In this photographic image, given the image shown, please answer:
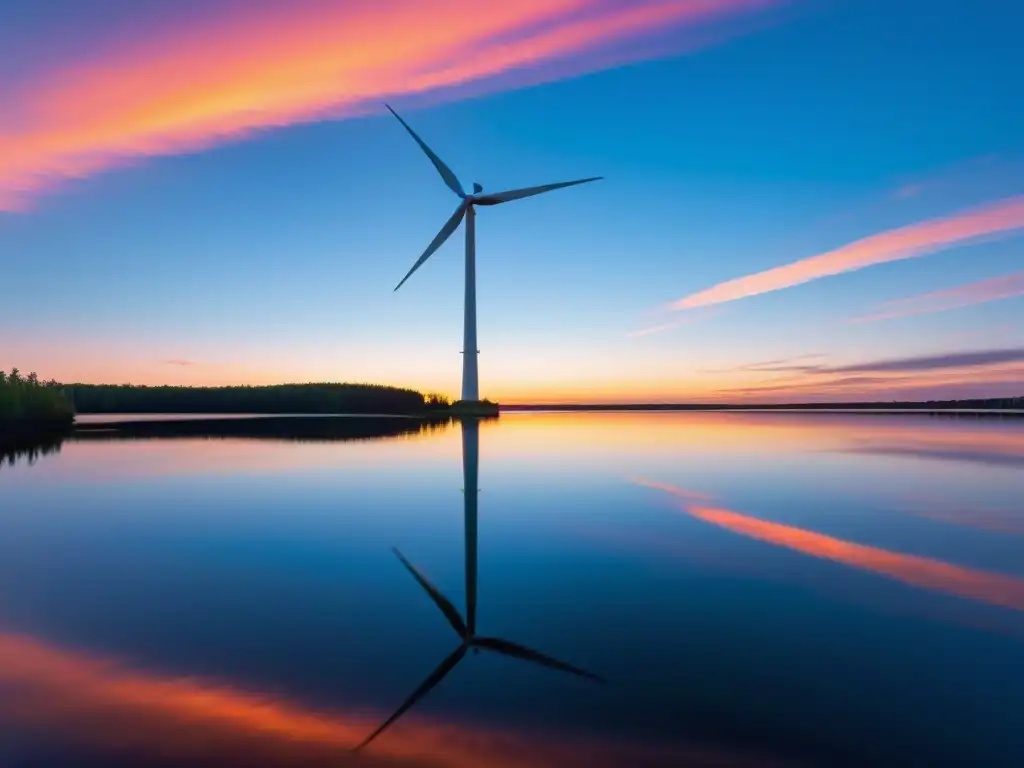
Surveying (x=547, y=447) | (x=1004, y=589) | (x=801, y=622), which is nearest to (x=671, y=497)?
(x=1004, y=589)

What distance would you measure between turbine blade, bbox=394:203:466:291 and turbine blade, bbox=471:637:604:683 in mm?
68837

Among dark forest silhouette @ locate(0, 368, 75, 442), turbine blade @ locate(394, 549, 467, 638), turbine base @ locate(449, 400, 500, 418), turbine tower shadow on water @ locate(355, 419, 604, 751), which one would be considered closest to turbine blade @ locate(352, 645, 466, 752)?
turbine tower shadow on water @ locate(355, 419, 604, 751)

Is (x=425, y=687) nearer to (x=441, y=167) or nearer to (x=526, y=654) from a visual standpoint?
(x=526, y=654)

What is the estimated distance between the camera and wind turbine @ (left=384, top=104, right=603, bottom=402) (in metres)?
76.9

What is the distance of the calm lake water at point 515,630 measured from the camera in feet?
23.6

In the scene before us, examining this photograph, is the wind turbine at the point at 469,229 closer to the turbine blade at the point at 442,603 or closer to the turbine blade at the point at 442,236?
the turbine blade at the point at 442,236

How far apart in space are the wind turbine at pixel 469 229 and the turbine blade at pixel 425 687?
228 feet

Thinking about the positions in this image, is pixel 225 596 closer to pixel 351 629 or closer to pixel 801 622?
pixel 351 629

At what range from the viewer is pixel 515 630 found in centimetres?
1068

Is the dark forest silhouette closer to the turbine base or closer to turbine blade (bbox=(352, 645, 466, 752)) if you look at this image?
the turbine base

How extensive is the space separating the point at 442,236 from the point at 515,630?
72.1 metres

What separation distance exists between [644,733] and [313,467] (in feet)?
105

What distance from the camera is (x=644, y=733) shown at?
7.21m

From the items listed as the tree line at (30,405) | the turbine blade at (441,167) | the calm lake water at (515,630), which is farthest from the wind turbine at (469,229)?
the calm lake water at (515,630)
